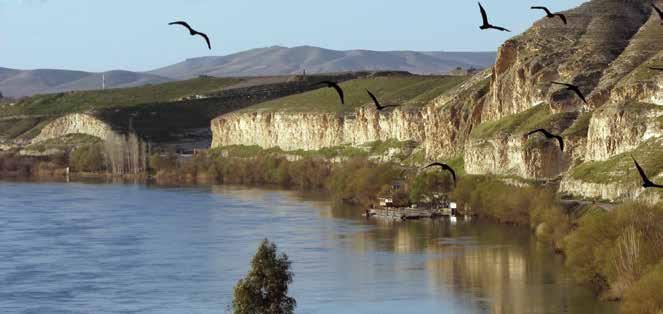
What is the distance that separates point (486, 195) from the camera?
8062 cm

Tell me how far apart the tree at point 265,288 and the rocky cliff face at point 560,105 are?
87.4ft

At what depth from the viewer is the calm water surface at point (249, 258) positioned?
48000mm

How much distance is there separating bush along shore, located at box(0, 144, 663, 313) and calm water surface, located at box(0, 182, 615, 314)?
1.20 metres

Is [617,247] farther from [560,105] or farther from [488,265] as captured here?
[560,105]

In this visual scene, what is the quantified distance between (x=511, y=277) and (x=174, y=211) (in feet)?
117

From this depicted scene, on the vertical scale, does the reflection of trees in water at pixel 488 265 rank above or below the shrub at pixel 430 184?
below

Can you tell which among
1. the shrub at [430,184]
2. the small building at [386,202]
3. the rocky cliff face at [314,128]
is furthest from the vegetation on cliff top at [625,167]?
the rocky cliff face at [314,128]

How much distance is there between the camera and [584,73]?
87.3 m

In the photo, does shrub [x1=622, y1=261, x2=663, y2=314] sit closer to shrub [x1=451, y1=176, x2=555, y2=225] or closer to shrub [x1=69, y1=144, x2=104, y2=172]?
shrub [x1=451, y1=176, x2=555, y2=225]

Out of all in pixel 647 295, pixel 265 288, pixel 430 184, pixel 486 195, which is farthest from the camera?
pixel 430 184

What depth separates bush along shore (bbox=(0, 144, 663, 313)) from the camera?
46125mm

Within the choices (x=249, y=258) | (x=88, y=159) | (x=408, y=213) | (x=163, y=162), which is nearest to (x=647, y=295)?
(x=249, y=258)

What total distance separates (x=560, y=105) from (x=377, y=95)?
5821 cm

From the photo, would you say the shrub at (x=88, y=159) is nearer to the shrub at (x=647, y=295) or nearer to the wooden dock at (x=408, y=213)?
the wooden dock at (x=408, y=213)
